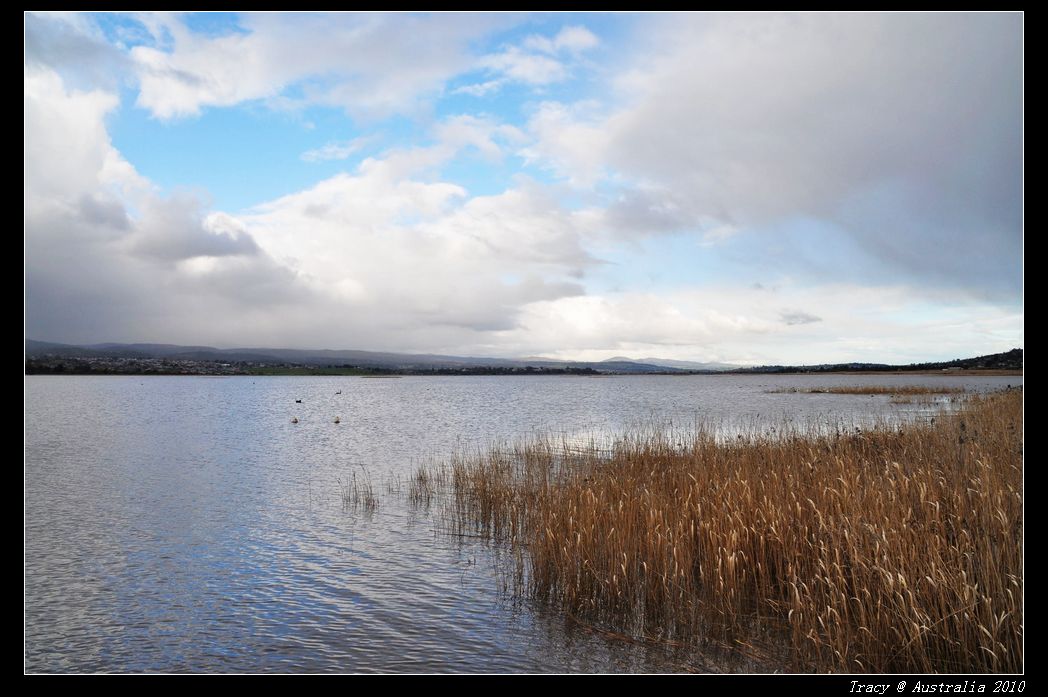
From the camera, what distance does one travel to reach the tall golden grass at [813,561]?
5.59m

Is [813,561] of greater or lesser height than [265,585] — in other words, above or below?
above

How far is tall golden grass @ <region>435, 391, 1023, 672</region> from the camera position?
5594 mm

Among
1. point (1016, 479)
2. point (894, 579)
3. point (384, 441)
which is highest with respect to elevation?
point (1016, 479)

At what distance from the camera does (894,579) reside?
595cm

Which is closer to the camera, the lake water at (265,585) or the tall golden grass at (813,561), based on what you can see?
the tall golden grass at (813,561)

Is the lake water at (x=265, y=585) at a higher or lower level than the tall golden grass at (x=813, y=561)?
lower

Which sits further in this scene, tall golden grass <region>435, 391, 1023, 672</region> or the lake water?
the lake water

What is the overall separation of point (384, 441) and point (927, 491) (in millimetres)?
23972

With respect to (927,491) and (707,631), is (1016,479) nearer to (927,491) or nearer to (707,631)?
(927,491)

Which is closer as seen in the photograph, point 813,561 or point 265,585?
point 813,561

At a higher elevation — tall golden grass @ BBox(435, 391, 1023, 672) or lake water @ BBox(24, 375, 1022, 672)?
tall golden grass @ BBox(435, 391, 1023, 672)

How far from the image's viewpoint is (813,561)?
24.5 feet
